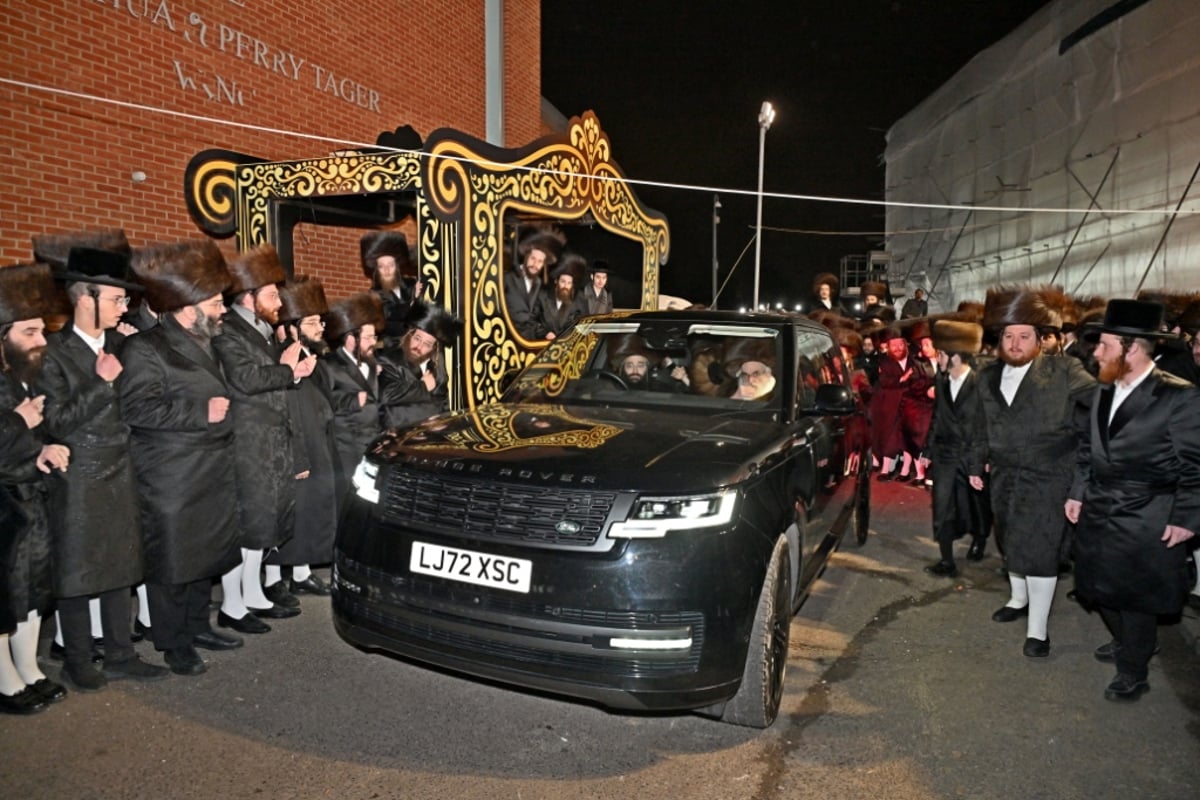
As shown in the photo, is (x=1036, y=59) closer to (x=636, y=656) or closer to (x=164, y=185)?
(x=164, y=185)

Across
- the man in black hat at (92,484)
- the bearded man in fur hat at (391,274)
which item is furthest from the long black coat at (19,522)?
the bearded man in fur hat at (391,274)

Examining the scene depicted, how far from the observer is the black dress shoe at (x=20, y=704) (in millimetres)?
3613

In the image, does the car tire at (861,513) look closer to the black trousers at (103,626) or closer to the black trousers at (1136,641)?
the black trousers at (1136,641)

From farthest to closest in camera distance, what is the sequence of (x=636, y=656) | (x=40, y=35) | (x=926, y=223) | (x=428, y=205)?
(x=926, y=223) → (x=428, y=205) → (x=40, y=35) → (x=636, y=656)

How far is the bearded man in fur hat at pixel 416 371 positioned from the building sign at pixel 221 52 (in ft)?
12.3

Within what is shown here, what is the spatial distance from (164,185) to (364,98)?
341 centimetres

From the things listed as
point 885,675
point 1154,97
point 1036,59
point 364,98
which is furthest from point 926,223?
point 885,675

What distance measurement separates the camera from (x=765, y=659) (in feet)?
11.4

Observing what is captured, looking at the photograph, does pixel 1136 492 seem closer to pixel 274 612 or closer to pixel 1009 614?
pixel 1009 614

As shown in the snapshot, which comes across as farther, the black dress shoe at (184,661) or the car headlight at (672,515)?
the black dress shoe at (184,661)

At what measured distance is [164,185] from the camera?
296 inches

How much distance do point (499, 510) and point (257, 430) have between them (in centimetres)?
205

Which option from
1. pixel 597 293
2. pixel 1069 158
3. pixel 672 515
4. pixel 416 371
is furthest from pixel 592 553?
pixel 1069 158

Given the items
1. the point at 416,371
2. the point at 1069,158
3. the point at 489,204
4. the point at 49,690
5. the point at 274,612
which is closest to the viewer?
the point at 49,690
